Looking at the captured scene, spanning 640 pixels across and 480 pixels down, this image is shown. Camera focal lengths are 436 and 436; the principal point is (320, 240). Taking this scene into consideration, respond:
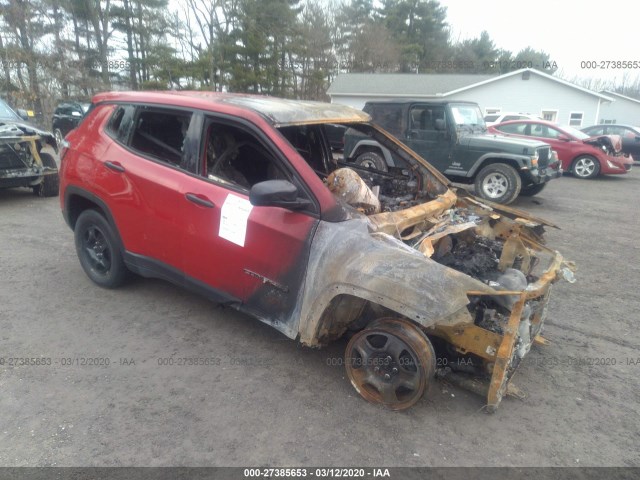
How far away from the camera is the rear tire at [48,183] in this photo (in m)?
7.76

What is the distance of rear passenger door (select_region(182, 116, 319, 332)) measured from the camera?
284 centimetres

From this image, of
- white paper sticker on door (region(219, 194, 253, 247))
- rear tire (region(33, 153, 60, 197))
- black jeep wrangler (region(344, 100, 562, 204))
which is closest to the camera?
white paper sticker on door (region(219, 194, 253, 247))

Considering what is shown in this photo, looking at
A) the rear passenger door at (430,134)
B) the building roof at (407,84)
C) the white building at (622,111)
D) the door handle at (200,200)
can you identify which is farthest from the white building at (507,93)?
the door handle at (200,200)

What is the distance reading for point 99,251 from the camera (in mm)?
4195

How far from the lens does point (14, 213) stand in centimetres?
690

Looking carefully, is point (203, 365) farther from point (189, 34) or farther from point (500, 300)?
point (189, 34)

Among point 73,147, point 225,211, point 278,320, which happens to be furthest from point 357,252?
point 73,147

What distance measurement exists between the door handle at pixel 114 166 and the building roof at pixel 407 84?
A: 25824mm

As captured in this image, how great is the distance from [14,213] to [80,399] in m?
5.49

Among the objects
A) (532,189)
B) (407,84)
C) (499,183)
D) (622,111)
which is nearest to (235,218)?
(499,183)

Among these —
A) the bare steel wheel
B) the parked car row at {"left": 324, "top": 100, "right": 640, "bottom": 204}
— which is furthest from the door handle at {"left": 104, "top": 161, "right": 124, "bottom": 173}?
the parked car row at {"left": 324, "top": 100, "right": 640, "bottom": 204}

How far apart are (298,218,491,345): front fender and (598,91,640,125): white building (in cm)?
3392

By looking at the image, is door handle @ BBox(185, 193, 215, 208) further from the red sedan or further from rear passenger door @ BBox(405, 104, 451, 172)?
the red sedan

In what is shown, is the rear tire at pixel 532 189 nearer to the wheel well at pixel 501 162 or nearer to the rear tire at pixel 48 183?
the wheel well at pixel 501 162
